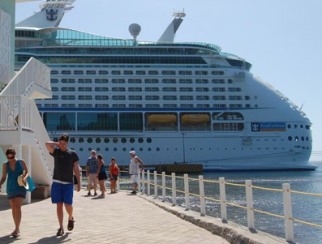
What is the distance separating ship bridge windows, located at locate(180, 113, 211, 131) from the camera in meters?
57.3

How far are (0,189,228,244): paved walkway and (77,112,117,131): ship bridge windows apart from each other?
46005mm

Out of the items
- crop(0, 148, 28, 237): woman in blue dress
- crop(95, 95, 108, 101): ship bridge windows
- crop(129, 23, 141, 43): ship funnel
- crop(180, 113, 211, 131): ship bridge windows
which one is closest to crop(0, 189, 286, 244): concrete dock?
crop(0, 148, 28, 237): woman in blue dress

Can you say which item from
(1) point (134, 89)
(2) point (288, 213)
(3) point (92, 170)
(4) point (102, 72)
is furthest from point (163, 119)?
(2) point (288, 213)

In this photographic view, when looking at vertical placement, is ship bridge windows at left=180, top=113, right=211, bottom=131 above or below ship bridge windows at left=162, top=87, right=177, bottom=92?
below

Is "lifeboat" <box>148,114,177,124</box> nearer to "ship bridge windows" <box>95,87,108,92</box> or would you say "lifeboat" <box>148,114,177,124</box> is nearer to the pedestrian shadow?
"ship bridge windows" <box>95,87,108,92</box>

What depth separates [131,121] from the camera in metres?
58.0

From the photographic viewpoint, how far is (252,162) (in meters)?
56.4

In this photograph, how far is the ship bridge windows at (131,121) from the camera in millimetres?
57156

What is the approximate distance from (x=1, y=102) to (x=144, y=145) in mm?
45032

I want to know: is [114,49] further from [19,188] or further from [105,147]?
[19,188]

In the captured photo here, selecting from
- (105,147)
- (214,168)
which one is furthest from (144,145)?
(214,168)

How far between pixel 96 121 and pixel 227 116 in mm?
14539

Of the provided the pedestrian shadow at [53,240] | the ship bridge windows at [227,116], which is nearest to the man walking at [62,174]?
the pedestrian shadow at [53,240]

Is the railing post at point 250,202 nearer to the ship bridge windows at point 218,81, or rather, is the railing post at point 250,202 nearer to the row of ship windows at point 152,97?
the row of ship windows at point 152,97
